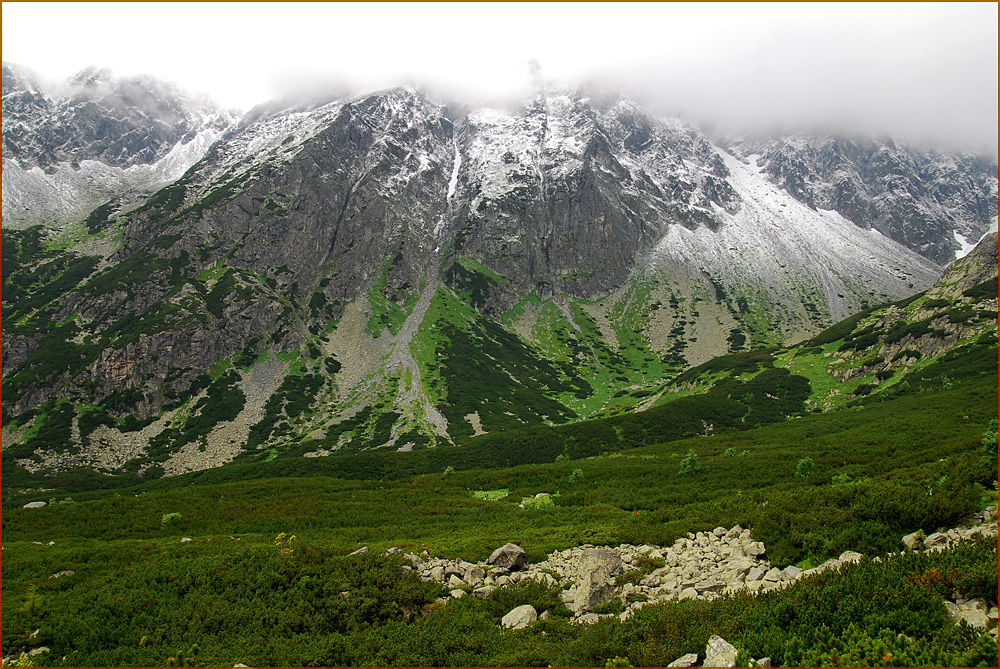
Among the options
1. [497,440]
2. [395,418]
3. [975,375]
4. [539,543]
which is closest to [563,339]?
[395,418]

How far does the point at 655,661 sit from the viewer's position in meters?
10.5

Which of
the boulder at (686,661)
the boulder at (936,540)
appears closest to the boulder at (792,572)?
the boulder at (936,540)

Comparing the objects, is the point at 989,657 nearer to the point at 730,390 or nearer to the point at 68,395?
the point at 730,390

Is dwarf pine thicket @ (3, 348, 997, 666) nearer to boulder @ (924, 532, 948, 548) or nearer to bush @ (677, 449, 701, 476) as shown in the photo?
boulder @ (924, 532, 948, 548)

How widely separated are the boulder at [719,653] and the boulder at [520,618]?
5.82 m

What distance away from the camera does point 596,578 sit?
16.3 metres

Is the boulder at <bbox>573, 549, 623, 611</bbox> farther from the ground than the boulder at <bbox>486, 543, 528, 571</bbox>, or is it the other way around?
the boulder at <bbox>573, 549, 623, 611</bbox>

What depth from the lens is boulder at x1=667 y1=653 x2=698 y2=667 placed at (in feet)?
32.8

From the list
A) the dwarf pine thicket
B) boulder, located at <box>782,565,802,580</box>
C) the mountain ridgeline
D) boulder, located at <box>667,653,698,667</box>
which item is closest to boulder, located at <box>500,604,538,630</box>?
the dwarf pine thicket

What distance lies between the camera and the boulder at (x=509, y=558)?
19594 millimetres

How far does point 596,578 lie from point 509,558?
4.69 meters

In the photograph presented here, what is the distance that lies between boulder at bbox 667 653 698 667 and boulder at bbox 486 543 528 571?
10122mm

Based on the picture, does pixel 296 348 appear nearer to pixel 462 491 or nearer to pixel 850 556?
pixel 462 491

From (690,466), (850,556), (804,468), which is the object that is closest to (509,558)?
(850,556)
